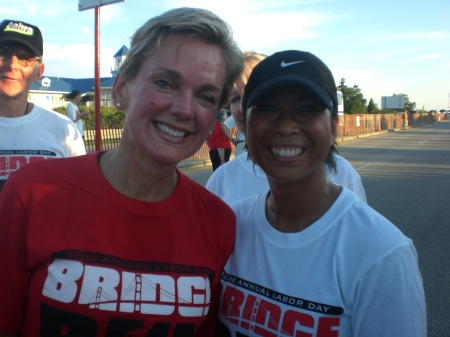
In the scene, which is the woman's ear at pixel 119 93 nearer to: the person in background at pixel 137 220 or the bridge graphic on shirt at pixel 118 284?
the person in background at pixel 137 220

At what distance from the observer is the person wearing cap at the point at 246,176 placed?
2.50 metres

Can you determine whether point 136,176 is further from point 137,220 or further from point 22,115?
point 22,115

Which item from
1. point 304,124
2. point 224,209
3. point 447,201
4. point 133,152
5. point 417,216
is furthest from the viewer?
point 447,201

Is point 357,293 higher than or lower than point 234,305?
higher

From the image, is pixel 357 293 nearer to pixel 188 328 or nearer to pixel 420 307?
pixel 420 307

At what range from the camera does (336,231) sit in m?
1.62

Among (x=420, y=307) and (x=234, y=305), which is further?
(x=234, y=305)

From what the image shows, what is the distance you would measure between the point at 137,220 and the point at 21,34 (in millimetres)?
1858

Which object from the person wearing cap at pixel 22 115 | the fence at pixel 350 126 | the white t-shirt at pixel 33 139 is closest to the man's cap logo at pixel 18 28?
the person wearing cap at pixel 22 115

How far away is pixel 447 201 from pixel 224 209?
356 inches

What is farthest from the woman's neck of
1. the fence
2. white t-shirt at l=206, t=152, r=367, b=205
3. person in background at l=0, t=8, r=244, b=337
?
the fence

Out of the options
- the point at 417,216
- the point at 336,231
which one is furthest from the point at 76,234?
the point at 417,216

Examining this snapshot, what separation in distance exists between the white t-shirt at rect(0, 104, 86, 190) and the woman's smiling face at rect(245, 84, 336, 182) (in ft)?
5.48

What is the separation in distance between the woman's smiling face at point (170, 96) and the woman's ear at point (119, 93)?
0.11m
